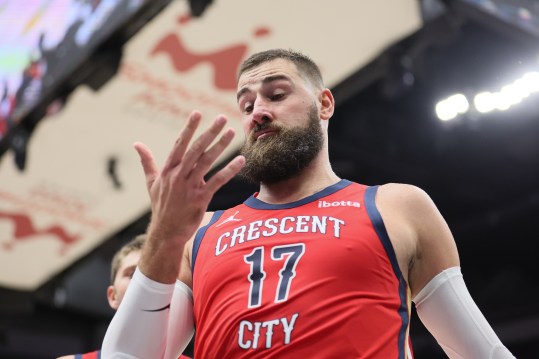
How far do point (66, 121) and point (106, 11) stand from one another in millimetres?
1018

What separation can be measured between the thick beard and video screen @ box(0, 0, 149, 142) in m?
2.68

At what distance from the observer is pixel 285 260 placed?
217cm

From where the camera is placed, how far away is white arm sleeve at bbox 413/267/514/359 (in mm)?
2154

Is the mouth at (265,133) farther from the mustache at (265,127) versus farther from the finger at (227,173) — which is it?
the finger at (227,173)

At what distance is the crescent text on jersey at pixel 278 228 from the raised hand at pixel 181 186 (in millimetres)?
312

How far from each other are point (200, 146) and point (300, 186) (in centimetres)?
64

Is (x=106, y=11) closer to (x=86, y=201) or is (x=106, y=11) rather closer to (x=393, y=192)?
(x=86, y=201)

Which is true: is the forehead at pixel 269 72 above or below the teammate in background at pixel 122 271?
above

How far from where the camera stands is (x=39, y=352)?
1024cm

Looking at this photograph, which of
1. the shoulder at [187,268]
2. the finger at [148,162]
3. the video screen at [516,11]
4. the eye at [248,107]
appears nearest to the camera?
the finger at [148,162]

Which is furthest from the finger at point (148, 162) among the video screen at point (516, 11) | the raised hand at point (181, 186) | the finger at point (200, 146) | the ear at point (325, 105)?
the video screen at point (516, 11)

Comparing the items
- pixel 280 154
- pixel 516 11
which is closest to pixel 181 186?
pixel 280 154

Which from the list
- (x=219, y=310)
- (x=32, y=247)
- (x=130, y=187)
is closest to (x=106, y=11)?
(x=130, y=187)

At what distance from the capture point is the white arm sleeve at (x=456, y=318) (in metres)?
2.15
